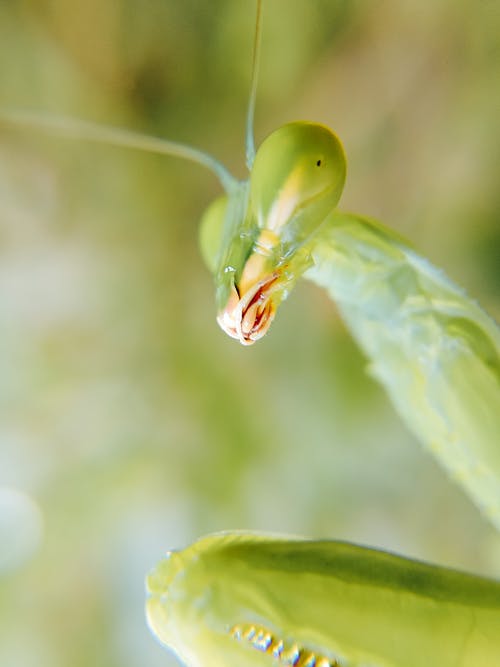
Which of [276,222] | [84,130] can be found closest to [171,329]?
[84,130]

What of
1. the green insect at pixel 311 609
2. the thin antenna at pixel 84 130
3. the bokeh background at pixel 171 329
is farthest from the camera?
the bokeh background at pixel 171 329

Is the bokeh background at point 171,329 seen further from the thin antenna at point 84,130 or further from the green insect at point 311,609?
the green insect at point 311,609

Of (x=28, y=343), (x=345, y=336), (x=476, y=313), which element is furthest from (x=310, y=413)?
(x=476, y=313)

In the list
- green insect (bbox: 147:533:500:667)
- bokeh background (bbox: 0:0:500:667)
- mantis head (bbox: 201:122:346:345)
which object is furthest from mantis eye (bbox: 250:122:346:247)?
bokeh background (bbox: 0:0:500:667)

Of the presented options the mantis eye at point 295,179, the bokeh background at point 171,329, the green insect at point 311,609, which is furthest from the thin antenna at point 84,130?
the green insect at point 311,609

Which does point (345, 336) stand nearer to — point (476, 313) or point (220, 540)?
point (476, 313)

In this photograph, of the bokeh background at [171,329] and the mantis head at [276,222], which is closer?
the mantis head at [276,222]
